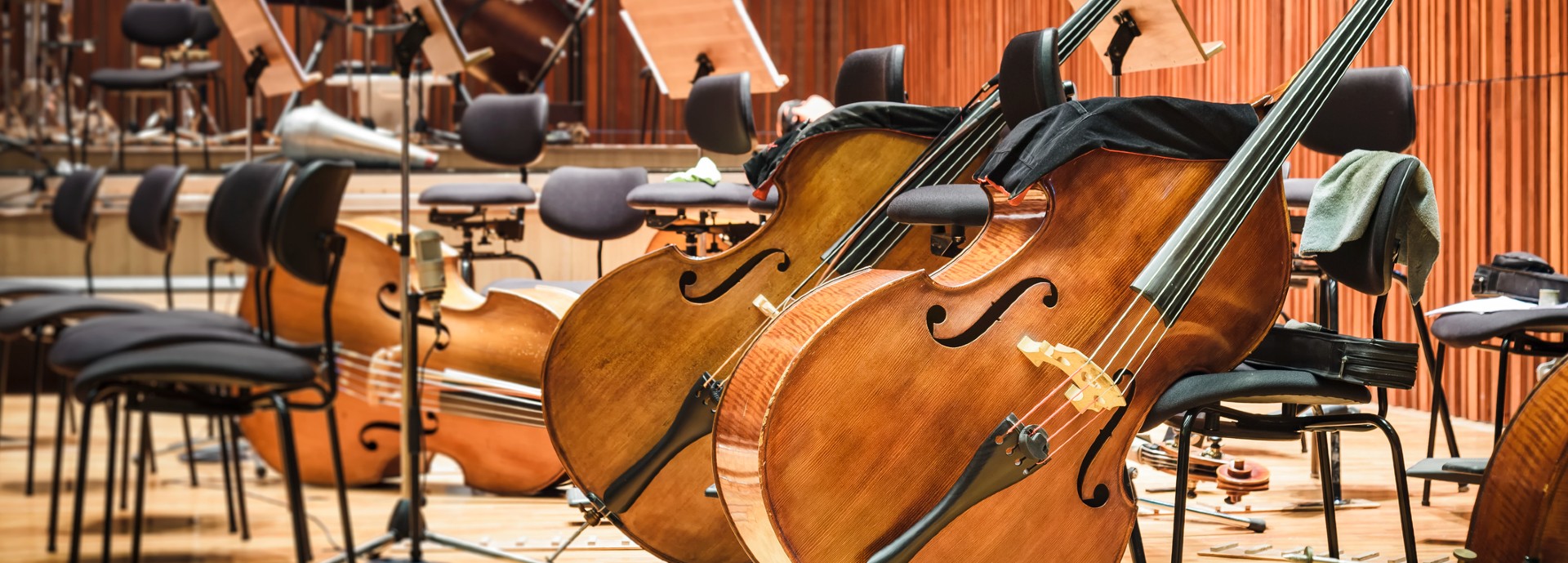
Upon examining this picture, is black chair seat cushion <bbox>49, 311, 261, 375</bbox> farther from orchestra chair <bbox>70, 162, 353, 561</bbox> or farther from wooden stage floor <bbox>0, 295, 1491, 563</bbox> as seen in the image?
wooden stage floor <bbox>0, 295, 1491, 563</bbox>

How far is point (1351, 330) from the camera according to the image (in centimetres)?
484

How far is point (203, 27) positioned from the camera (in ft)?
23.9

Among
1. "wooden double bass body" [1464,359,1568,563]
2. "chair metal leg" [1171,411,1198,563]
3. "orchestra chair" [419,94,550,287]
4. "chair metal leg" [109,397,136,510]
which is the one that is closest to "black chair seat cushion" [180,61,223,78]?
"orchestra chair" [419,94,550,287]

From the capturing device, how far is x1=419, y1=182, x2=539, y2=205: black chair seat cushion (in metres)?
4.68

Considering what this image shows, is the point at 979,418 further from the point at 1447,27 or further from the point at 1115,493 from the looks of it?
the point at 1447,27

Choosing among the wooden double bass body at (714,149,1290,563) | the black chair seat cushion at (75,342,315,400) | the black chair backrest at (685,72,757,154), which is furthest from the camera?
the black chair backrest at (685,72,757,154)

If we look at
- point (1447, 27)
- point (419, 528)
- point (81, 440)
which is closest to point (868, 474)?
point (419, 528)

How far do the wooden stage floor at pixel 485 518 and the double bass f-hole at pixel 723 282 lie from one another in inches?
27.0

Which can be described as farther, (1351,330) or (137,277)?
(137,277)

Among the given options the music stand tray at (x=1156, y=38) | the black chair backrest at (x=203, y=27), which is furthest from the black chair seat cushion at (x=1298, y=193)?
the black chair backrest at (x=203, y=27)

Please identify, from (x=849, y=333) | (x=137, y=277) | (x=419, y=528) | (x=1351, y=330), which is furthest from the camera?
(x=137, y=277)

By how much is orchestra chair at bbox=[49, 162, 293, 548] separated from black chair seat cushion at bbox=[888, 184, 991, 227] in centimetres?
124

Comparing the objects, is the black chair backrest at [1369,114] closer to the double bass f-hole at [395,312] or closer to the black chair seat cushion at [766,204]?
the black chair seat cushion at [766,204]

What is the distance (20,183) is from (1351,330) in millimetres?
5602
